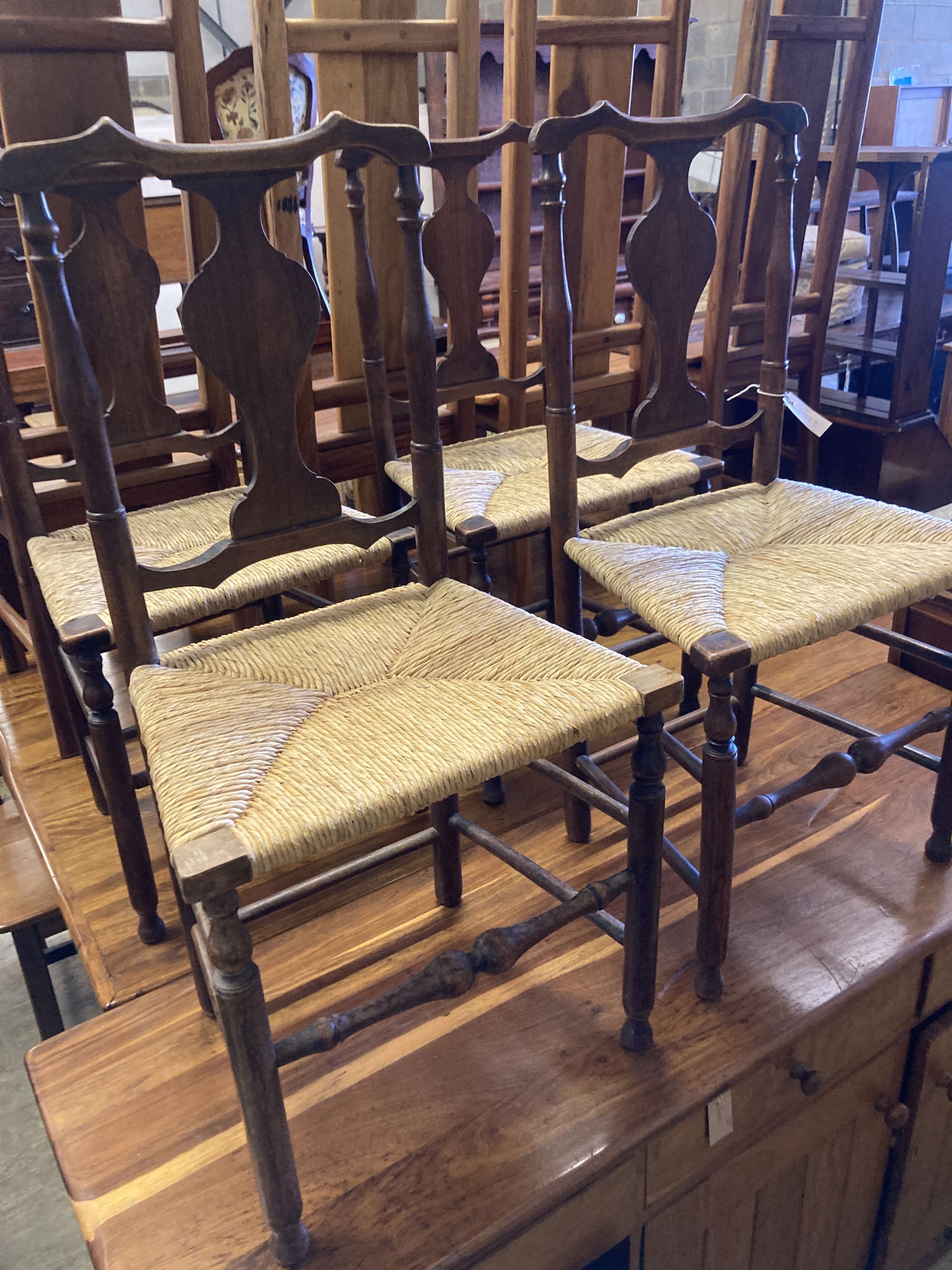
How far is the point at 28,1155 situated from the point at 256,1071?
101cm

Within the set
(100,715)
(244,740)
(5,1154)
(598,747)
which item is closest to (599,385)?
(598,747)

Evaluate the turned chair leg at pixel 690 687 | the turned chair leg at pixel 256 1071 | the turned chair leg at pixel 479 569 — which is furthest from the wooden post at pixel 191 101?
the turned chair leg at pixel 256 1071

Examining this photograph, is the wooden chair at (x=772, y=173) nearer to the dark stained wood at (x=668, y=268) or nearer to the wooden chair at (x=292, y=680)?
the dark stained wood at (x=668, y=268)

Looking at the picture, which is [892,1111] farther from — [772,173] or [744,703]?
[772,173]

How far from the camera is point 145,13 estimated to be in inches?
179

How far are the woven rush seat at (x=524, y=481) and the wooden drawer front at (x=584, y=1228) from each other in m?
0.79

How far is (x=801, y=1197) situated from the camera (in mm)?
1186

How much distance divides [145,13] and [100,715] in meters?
4.65

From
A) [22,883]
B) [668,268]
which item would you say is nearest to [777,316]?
[668,268]

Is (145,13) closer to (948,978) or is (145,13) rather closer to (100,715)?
(100,715)

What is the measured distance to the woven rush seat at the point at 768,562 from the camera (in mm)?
1000

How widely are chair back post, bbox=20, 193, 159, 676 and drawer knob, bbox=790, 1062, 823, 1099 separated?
31.8 inches

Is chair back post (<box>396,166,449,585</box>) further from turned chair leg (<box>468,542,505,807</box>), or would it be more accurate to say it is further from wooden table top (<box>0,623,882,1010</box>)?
wooden table top (<box>0,623,882,1010</box>)

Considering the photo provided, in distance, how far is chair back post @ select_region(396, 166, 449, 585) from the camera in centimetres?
95
